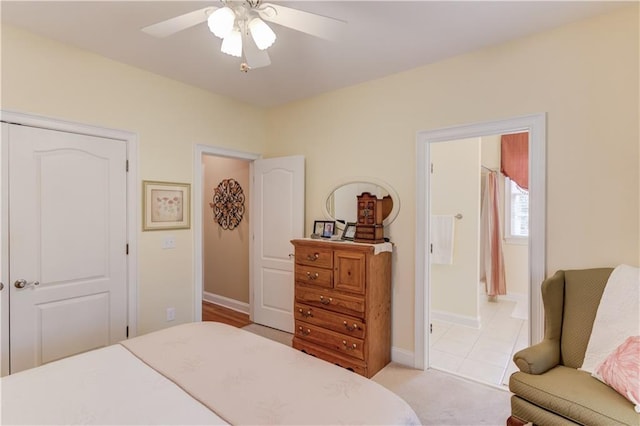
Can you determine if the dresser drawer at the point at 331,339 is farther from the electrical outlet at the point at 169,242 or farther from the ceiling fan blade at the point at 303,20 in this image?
the ceiling fan blade at the point at 303,20

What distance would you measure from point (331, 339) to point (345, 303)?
371mm

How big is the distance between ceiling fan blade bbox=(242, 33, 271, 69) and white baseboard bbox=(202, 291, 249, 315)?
11.3 feet

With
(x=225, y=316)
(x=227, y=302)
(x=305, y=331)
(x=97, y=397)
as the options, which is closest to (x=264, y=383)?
(x=97, y=397)

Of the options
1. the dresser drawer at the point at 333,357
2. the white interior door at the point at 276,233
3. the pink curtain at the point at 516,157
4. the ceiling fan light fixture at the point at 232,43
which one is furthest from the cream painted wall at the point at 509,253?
the ceiling fan light fixture at the point at 232,43

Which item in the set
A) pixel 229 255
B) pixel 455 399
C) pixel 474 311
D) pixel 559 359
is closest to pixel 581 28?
pixel 559 359

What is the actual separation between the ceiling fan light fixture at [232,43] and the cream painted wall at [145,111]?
1702 millimetres

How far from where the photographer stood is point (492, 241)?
4891mm

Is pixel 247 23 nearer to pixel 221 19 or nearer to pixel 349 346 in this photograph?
pixel 221 19

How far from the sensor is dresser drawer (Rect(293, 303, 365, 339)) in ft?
8.89

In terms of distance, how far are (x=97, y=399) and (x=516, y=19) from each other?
122 inches

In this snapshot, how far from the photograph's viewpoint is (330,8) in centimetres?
201

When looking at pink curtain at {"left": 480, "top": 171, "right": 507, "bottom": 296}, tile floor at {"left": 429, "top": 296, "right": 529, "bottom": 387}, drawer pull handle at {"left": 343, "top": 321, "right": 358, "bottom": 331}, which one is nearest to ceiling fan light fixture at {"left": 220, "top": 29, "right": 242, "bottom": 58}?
drawer pull handle at {"left": 343, "top": 321, "right": 358, "bottom": 331}

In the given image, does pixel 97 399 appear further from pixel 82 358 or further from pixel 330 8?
pixel 330 8

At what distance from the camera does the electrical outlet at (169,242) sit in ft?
10.2
